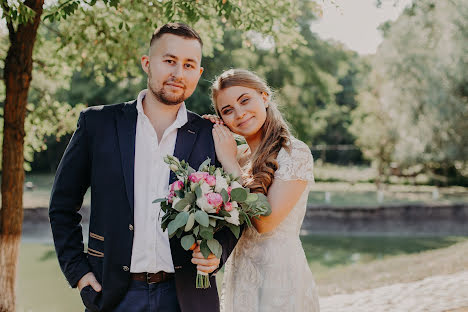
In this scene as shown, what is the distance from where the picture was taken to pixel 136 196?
236cm

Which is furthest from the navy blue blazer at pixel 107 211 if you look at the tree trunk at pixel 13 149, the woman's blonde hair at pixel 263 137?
the tree trunk at pixel 13 149

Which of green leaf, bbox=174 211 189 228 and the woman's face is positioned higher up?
the woman's face

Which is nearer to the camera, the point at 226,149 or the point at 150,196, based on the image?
the point at 150,196

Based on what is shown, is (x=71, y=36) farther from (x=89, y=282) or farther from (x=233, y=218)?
(x=233, y=218)

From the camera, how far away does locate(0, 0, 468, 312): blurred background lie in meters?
5.43

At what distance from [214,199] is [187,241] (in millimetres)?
212

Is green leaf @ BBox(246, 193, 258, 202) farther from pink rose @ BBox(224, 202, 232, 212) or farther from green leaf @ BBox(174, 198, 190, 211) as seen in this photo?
green leaf @ BBox(174, 198, 190, 211)

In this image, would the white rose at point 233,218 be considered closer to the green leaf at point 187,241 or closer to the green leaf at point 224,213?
the green leaf at point 224,213

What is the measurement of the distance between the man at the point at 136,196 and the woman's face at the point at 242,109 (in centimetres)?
40

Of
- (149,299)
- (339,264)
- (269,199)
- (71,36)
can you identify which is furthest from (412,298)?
(339,264)

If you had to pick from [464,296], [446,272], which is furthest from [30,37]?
[446,272]

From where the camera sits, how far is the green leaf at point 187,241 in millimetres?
1991

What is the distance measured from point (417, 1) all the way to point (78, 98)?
20269 millimetres

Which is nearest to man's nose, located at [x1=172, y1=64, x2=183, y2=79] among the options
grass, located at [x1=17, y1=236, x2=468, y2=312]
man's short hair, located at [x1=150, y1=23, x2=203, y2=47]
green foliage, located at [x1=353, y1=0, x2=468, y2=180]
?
man's short hair, located at [x1=150, y1=23, x2=203, y2=47]
